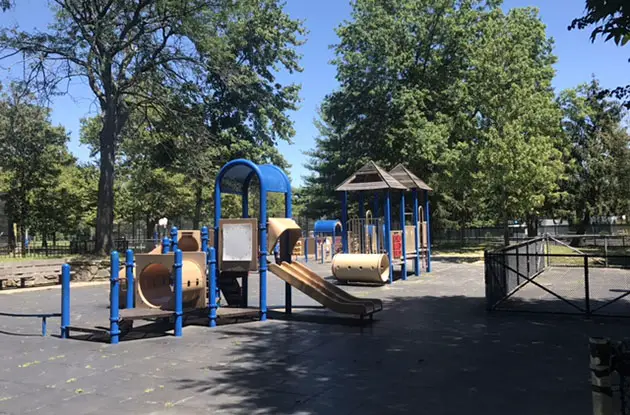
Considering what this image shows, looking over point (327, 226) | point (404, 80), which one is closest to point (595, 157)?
point (404, 80)

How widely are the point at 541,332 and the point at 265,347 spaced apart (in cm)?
458

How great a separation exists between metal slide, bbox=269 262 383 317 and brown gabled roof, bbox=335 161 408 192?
7754 millimetres

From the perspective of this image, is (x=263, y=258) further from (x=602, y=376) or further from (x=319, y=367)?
(x=602, y=376)

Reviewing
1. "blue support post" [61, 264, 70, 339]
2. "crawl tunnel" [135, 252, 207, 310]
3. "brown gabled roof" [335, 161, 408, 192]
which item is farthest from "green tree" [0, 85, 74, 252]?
"blue support post" [61, 264, 70, 339]

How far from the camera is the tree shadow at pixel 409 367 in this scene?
510cm

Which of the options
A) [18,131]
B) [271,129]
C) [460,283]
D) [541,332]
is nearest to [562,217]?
[271,129]

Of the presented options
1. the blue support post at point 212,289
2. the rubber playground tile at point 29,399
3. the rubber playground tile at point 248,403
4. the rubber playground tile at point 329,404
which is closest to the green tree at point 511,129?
the blue support post at point 212,289

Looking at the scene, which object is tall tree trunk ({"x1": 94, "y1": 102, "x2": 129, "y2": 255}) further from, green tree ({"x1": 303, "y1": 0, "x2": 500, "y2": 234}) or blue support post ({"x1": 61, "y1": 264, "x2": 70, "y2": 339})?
green tree ({"x1": 303, "y1": 0, "x2": 500, "y2": 234})

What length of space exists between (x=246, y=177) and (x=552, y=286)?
9400 millimetres

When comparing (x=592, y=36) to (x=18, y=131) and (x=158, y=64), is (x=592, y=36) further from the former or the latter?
(x=18, y=131)

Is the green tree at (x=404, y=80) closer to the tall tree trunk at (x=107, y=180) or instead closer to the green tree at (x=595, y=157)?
the green tree at (x=595, y=157)

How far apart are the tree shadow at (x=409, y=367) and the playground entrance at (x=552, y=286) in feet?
2.59

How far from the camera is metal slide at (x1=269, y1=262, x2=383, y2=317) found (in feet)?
31.6

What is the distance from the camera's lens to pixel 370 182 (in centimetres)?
1862
